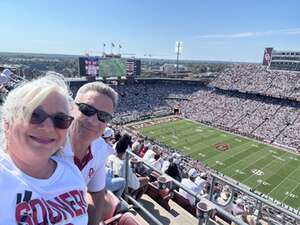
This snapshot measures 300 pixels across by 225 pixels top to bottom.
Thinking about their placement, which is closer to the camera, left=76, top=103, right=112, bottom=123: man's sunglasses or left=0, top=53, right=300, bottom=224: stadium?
left=76, top=103, right=112, bottom=123: man's sunglasses

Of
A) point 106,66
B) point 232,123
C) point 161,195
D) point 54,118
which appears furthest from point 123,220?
point 106,66

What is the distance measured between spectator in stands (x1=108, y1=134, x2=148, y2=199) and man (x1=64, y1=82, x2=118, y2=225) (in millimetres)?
1758

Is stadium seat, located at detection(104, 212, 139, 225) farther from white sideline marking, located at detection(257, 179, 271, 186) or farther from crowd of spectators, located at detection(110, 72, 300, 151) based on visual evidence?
crowd of spectators, located at detection(110, 72, 300, 151)

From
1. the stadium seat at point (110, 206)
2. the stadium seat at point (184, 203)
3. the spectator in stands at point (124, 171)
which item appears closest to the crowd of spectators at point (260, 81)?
the stadium seat at point (184, 203)

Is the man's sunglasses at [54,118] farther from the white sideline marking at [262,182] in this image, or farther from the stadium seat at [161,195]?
the white sideline marking at [262,182]

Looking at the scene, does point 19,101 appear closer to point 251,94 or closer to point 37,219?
point 37,219

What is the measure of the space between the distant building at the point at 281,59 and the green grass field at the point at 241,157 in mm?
25384

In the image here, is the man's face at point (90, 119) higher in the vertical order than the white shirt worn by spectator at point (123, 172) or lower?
higher

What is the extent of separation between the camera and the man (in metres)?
2.32

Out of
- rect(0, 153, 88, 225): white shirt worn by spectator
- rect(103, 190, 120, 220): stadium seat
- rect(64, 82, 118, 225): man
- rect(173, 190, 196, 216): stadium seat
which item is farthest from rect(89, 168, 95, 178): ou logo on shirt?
rect(173, 190, 196, 216): stadium seat

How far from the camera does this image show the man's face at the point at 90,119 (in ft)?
7.61

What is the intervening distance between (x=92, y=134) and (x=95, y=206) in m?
0.72

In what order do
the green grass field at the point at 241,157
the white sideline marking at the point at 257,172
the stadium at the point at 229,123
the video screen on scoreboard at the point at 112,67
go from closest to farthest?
1. the green grass field at the point at 241,157
2. the stadium at the point at 229,123
3. the white sideline marking at the point at 257,172
4. the video screen on scoreboard at the point at 112,67

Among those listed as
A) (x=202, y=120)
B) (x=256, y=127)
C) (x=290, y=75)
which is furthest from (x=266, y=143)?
(x=290, y=75)
